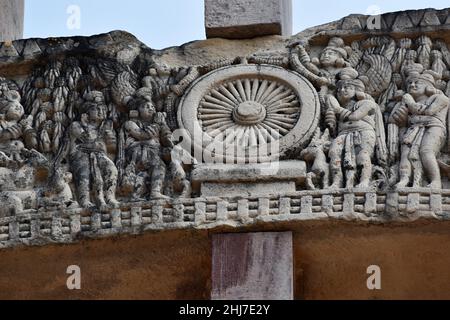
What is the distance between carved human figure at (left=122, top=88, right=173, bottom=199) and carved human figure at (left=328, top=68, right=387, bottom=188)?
111cm

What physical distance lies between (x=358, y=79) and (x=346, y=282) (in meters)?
1.38

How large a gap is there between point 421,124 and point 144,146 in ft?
5.94

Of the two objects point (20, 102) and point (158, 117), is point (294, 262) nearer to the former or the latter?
point (158, 117)

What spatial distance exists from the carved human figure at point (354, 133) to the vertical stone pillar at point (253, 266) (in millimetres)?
553

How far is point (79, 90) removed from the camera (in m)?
10.2

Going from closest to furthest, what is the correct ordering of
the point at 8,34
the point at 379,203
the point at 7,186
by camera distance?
1. the point at 379,203
2. the point at 7,186
3. the point at 8,34

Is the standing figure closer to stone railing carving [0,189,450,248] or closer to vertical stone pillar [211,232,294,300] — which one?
stone railing carving [0,189,450,248]

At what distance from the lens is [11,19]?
446 inches

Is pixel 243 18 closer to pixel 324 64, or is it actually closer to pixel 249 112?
pixel 324 64

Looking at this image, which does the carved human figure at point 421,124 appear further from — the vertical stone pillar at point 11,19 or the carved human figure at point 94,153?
the vertical stone pillar at point 11,19

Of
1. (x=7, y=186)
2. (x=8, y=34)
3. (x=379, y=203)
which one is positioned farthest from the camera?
(x=8, y=34)

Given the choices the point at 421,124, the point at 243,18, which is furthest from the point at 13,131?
the point at 421,124

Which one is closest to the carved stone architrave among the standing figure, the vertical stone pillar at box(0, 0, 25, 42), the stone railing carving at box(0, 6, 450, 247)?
the stone railing carving at box(0, 6, 450, 247)
